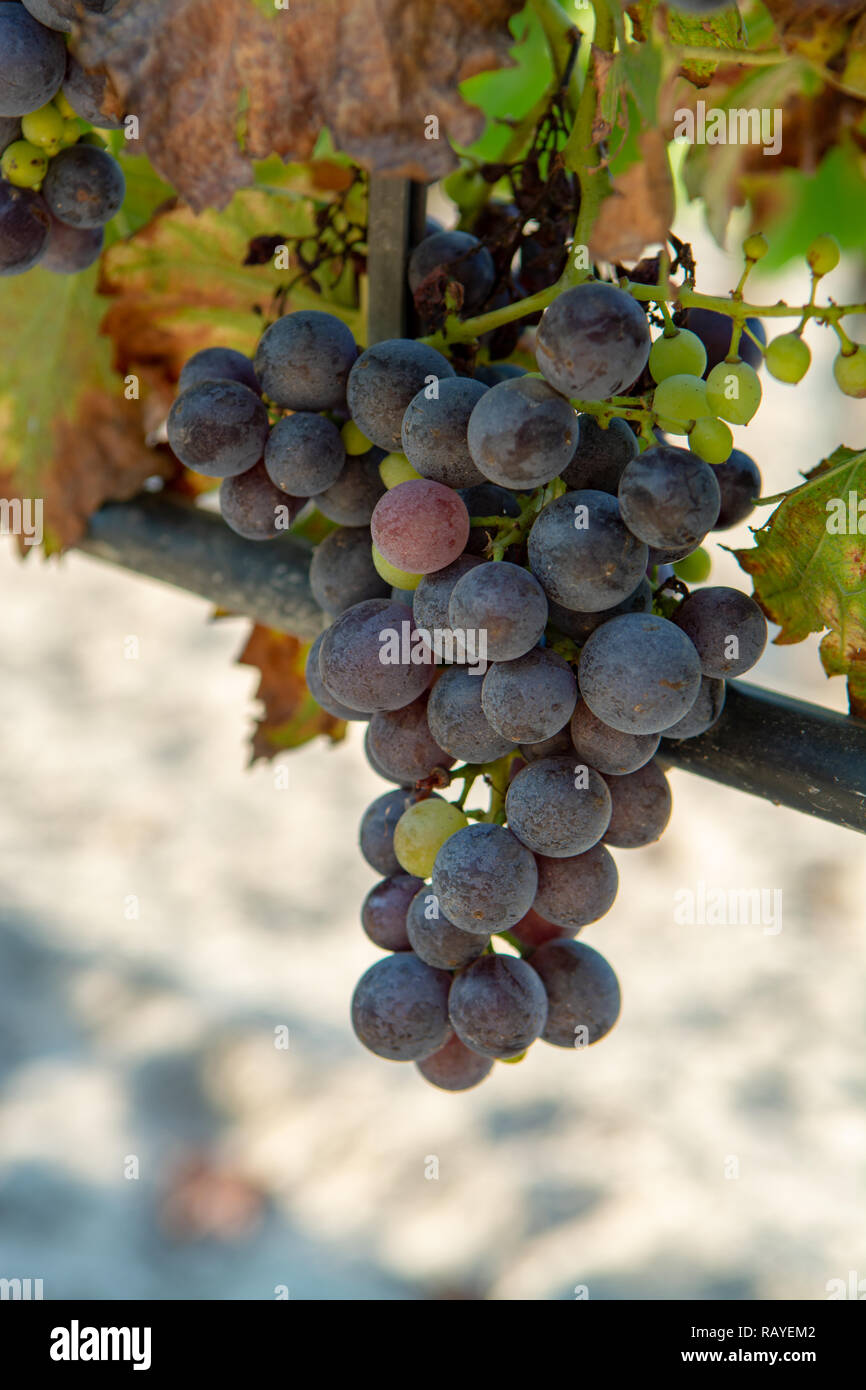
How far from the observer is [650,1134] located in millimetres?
1954

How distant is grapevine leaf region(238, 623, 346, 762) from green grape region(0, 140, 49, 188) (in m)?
0.36

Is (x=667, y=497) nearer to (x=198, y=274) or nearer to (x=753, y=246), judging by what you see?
(x=753, y=246)

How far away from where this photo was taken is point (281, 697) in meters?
0.90

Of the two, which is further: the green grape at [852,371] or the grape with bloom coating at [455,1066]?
the grape with bloom coating at [455,1066]

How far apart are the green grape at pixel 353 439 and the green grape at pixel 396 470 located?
3cm

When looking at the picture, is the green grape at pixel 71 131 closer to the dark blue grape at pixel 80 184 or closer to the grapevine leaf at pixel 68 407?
the dark blue grape at pixel 80 184

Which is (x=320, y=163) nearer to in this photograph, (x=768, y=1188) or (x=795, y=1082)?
(x=768, y=1188)

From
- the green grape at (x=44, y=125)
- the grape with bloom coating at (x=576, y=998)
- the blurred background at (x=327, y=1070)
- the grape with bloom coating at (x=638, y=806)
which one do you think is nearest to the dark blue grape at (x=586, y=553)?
the grape with bloom coating at (x=638, y=806)

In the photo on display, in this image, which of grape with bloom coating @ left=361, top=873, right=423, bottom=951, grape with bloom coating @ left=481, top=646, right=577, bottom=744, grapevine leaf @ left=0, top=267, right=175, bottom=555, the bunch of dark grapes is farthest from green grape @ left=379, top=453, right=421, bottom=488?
grapevine leaf @ left=0, top=267, right=175, bottom=555

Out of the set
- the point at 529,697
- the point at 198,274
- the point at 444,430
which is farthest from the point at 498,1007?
the point at 198,274

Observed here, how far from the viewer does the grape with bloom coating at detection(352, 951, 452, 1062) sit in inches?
23.8

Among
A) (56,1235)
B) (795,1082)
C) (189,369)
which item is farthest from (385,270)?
(795,1082)

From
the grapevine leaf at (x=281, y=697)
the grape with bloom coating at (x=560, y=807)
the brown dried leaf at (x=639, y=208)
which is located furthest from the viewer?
the grapevine leaf at (x=281, y=697)

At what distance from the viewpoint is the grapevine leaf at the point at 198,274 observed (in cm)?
79
